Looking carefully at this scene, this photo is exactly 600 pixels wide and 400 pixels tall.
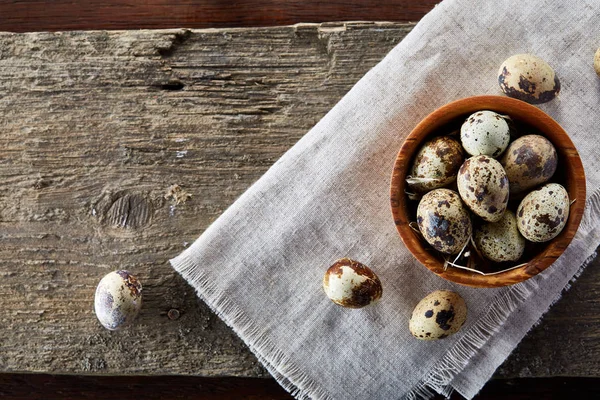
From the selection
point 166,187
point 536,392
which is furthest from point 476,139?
point 536,392

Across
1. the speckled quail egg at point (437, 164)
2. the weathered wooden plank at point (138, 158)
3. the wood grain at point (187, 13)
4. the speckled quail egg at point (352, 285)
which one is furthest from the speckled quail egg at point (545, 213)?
the wood grain at point (187, 13)

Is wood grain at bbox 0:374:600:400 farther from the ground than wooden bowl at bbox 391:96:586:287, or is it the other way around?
wooden bowl at bbox 391:96:586:287

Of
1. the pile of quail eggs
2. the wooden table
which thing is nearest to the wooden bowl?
the pile of quail eggs

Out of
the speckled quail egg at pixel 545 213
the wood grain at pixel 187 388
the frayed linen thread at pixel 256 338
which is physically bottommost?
the wood grain at pixel 187 388

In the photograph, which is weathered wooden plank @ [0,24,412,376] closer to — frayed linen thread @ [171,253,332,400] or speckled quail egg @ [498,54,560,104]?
frayed linen thread @ [171,253,332,400]

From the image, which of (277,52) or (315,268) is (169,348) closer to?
(315,268)

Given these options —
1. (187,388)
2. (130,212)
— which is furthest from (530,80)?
(187,388)

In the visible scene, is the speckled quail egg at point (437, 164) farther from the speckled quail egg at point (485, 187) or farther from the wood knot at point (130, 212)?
the wood knot at point (130, 212)
